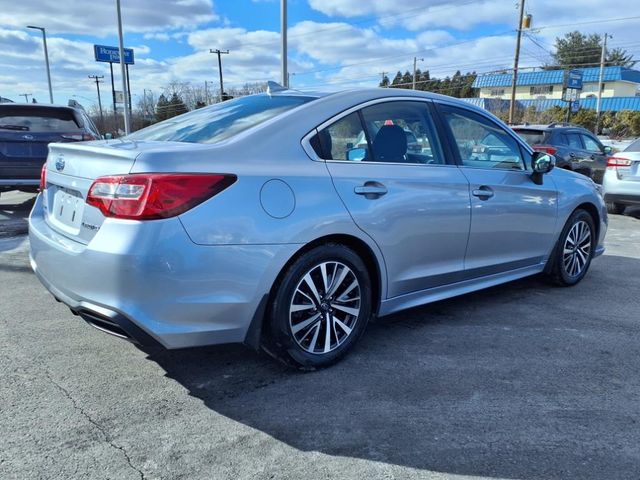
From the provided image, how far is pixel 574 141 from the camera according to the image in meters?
11.1

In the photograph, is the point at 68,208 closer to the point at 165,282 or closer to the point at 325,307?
the point at 165,282

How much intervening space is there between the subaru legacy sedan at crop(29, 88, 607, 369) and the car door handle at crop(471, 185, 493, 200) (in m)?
0.02

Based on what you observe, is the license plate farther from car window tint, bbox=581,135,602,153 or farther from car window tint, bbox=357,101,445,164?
car window tint, bbox=581,135,602,153

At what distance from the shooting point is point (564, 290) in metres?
5.16

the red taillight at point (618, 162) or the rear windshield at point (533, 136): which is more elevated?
→ the rear windshield at point (533, 136)

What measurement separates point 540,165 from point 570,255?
1.13 meters

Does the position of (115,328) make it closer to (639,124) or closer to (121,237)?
(121,237)

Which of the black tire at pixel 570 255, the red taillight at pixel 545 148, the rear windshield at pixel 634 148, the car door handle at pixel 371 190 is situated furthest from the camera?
the red taillight at pixel 545 148

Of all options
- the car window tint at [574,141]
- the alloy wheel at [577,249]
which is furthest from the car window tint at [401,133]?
the car window tint at [574,141]

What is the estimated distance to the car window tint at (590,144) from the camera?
11.4 m

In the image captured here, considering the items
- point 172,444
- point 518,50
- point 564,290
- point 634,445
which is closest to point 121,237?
point 172,444

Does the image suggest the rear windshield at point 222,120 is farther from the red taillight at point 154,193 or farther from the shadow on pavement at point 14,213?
the shadow on pavement at point 14,213

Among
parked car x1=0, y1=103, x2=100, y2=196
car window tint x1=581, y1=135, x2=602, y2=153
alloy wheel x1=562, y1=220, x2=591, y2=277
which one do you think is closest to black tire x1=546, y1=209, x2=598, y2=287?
alloy wheel x1=562, y1=220, x2=591, y2=277

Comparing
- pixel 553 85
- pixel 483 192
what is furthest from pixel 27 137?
pixel 553 85
